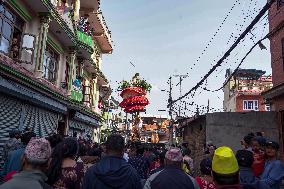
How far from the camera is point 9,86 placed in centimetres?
1027

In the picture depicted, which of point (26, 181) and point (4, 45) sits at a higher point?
point (4, 45)

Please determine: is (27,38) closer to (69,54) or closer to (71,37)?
(71,37)

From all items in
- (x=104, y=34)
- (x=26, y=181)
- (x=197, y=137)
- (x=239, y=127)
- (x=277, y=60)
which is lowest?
(x=26, y=181)

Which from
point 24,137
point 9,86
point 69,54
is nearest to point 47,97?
point 9,86

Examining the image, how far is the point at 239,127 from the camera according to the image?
1698cm

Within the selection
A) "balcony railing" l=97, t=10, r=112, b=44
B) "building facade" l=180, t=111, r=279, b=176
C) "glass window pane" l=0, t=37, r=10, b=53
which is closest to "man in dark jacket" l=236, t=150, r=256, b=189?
"glass window pane" l=0, t=37, r=10, b=53

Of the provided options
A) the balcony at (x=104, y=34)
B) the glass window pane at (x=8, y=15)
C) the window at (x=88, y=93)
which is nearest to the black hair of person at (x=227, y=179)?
the glass window pane at (x=8, y=15)

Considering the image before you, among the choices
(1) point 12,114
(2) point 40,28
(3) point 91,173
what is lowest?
(3) point 91,173

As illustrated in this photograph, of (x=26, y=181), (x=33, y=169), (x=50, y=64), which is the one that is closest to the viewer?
(x=26, y=181)

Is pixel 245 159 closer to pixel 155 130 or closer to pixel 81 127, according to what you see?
pixel 81 127

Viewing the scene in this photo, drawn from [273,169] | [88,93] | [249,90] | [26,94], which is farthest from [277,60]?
[249,90]

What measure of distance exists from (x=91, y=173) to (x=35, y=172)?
4.03 ft

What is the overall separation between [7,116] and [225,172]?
33.3ft

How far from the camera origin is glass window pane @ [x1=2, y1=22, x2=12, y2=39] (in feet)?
39.8
